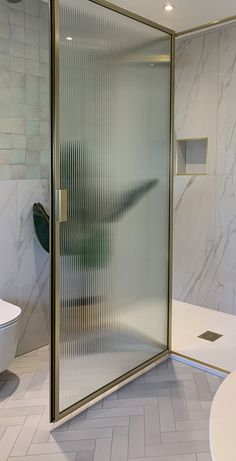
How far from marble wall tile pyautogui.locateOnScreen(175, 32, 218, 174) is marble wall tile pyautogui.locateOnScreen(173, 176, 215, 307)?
0.23 metres

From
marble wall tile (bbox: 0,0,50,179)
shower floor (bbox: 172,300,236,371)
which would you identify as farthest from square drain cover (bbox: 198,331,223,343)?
marble wall tile (bbox: 0,0,50,179)

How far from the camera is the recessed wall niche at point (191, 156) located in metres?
3.75

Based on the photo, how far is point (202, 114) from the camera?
11.9ft

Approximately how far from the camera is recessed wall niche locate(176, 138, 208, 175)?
12.3 feet

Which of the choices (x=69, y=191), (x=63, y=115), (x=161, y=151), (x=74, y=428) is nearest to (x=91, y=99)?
(x=63, y=115)

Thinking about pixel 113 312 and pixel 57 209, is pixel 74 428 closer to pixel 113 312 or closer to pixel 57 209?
pixel 113 312

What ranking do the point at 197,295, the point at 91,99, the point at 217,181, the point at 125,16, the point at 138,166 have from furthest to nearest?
the point at 197,295 → the point at 217,181 → the point at 138,166 → the point at 125,16 → the point at 91,99

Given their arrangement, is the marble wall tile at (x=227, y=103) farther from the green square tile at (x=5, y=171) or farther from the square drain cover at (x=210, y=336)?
the green square tile at (x=5, y=171)

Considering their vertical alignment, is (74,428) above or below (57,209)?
below

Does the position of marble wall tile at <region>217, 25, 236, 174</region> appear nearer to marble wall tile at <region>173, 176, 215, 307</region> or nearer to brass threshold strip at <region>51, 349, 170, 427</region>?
marble wall tile at <region>173, 176, 215, 307</region>

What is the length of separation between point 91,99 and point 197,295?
2.36 m

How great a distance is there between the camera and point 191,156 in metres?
3.86

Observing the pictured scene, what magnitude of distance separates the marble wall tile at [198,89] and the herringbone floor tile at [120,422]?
1.96 meters

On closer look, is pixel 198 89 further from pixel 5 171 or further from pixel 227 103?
pixel 5 171
